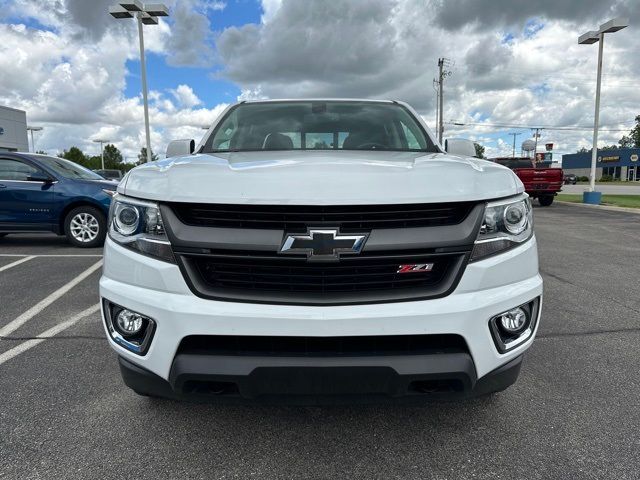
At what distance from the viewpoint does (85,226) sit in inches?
309

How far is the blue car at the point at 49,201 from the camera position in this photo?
25.3 feet

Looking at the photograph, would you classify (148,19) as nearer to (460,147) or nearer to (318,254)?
(460,147)

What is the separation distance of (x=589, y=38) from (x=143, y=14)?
1707 centimetres

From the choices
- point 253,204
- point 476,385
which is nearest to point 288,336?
point 253,204

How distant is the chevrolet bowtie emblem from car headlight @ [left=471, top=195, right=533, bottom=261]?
0.53 m

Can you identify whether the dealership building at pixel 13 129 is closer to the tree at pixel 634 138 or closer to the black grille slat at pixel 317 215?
the black grille slat at pixel 317 215

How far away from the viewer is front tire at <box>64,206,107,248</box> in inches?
307

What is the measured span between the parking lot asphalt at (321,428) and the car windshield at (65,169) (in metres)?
5.04

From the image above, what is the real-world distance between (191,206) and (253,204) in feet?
0.94

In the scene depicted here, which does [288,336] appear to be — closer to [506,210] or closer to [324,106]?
[506,210]

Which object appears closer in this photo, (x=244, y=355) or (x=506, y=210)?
(x=244, y=355)

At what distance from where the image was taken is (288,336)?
1847 millimetres

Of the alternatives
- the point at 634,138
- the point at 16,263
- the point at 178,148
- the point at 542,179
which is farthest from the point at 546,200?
the point at 634,138

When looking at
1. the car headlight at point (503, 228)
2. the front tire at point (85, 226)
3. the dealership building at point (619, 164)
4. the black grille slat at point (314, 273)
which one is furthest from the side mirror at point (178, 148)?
the dealership building at point (619, 164)
